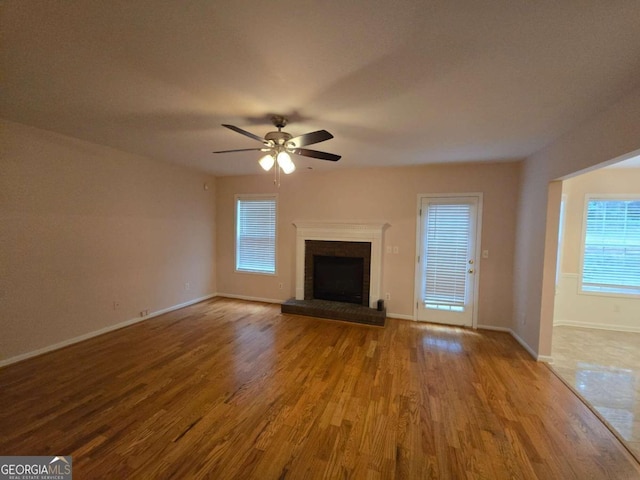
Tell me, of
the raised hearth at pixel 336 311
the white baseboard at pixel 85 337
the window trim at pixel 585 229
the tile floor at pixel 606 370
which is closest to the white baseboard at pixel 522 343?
the tile floor at pixel 606 370

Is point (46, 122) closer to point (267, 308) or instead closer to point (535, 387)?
point (267, 308)

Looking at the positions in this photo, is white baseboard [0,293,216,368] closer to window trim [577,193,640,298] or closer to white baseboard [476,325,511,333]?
white baseboard [476,325,511,333]

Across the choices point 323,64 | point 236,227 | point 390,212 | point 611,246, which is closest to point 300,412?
point 323,64

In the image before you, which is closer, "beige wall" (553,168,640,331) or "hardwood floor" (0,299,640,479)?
"hardwood floor" (0,299,640,479)

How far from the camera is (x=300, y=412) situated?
2131mm

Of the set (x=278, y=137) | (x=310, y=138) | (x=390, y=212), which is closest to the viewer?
(x=310, y=138)

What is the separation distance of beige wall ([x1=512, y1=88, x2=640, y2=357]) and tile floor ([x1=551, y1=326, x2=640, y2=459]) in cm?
37

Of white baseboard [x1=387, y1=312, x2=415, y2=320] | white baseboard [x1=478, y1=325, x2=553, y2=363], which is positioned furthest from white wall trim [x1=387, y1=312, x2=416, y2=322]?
white baseboard [x1=478, y1=325, x2=553, y2=363]

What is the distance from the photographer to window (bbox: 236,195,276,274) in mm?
5180

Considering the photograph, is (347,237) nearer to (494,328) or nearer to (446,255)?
(446,255)

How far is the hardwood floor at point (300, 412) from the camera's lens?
1.67m

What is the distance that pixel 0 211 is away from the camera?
8.66 ft

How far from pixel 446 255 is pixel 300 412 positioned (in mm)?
3225

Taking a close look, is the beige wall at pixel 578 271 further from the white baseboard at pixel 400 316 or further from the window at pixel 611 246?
the white baseboard at pixel 400 316
